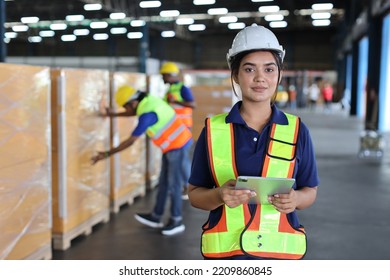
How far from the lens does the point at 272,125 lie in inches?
67.1

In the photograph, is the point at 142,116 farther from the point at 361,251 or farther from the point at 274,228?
the point at 274,228

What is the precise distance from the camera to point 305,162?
5.71 feet

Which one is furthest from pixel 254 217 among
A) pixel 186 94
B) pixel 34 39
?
pixel 34 39

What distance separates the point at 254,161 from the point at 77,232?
2.83 m

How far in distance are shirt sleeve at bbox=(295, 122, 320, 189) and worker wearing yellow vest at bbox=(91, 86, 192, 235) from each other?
2.51 meters

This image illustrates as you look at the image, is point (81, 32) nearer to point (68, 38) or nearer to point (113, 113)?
point (68, 38)

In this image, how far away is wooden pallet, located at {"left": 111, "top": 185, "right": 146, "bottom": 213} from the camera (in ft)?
16.9

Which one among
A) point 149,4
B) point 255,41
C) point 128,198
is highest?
point 149,4

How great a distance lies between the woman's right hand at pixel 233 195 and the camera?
61.6 inches

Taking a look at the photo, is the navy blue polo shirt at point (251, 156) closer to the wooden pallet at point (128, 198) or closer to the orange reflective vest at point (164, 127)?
the orange reflective vest at point (164, 127)

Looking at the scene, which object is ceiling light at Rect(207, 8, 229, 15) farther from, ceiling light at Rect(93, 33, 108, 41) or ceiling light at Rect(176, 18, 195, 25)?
ceiling light at Rect(93, 33, 108, 41)

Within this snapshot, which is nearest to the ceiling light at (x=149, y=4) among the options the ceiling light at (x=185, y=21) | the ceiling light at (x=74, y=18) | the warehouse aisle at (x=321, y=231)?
the ceiling light at (x=74, y=18)

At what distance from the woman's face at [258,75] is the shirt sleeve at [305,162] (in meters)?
0.19

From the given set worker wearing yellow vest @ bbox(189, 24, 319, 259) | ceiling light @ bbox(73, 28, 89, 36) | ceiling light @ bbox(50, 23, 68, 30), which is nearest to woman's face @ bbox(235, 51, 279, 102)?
worker wearing yellow vest @ bbox(189, 24, 319, 259)
